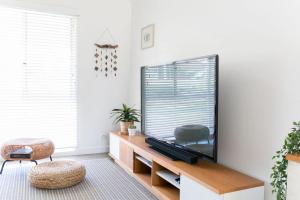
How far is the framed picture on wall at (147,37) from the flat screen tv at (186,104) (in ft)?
2.57

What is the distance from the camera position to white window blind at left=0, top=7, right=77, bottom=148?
12.4ft

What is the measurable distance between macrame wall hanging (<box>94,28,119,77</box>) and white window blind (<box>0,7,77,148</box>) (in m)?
0.37

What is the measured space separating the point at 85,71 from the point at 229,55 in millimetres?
2505

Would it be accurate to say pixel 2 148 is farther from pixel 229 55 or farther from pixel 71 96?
pixel 229 55

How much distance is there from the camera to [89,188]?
283 centimetres

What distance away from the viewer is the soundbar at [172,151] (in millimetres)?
2295

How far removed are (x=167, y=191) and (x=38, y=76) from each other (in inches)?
104

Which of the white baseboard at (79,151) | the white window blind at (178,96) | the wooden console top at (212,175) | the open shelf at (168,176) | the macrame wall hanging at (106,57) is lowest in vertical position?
the white baseboard at (79,151)

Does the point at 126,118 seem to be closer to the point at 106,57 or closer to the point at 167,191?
the point at 106,57

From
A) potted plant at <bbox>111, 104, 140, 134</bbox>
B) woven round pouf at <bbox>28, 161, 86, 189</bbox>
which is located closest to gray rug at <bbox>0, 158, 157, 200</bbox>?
woven round pouf at <bbox>28, 161, 86, 189</bbox>

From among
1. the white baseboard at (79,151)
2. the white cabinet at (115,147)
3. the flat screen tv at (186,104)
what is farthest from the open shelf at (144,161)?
the white baseboard at (79,151)

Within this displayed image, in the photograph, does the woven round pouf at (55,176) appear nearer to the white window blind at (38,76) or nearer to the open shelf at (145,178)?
the open shelf at (145,178)

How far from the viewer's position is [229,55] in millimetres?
2375

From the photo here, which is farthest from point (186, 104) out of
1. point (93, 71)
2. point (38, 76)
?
point (38, 76)
